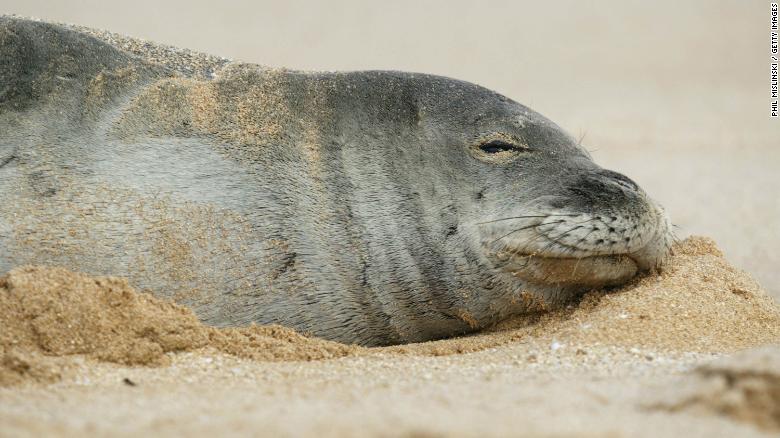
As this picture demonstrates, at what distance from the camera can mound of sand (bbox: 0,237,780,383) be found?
3.88 m

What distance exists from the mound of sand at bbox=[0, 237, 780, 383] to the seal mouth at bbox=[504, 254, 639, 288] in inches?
4.5

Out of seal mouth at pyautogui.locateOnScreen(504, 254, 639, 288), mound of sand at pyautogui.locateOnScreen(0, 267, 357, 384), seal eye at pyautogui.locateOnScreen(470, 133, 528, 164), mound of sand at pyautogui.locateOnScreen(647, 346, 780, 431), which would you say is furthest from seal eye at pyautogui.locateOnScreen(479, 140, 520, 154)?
mound of sand at pyautogui.locateOnScreen(647, 346, 780, 431)

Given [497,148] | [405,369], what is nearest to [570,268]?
[497,148]

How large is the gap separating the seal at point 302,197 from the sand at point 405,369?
7.9 inches

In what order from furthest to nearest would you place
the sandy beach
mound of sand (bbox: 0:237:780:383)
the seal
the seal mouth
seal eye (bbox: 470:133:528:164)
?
seal eye (bbox: 470:133:528:164) → the seal mouth → the seal → mound of sand (bbox: 0:237:780:383) → the sandy beach

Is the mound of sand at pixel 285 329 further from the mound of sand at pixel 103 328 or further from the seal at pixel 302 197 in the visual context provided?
the seal at pixel 302 197

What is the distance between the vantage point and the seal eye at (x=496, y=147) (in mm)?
5020

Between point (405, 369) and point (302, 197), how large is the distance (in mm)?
1284

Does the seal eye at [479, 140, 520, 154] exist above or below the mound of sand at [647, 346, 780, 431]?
above

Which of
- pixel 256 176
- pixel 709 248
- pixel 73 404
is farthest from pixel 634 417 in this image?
pixel 709 248

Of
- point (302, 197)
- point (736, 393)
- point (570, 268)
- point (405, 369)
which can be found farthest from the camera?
point (302, 197)

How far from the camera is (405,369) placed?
386 centimetres

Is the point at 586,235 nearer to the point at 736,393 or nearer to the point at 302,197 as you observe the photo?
the point at 302,197

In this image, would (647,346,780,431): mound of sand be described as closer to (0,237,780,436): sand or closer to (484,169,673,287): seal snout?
(0,237,780,436): sand
